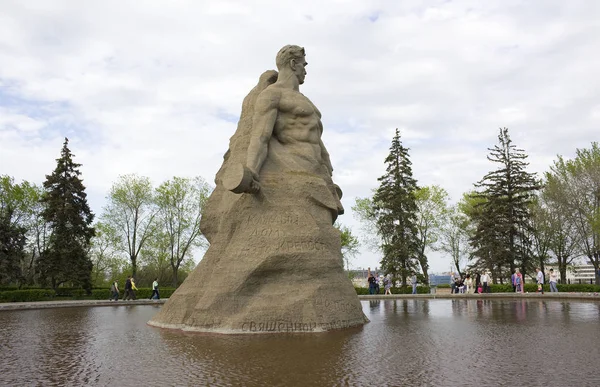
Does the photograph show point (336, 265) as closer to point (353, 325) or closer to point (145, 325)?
point (353, 325)

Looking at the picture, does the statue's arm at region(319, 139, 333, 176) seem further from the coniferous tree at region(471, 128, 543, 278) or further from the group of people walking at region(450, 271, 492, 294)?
the coniferous tree at region(471, 128, 543, 278)

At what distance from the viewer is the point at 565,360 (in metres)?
5.91

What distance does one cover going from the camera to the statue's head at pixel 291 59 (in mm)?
11117

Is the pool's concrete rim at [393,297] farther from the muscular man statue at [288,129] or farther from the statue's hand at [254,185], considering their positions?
the statue's hand at [254,185]

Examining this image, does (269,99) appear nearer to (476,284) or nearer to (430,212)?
(476,284)

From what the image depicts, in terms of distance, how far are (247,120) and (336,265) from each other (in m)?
4.22

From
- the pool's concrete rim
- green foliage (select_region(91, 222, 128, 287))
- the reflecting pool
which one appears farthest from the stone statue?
green foliage (select_region(91, 222, 128, 287))

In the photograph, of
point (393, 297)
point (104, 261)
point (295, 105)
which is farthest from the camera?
point (104, 261)

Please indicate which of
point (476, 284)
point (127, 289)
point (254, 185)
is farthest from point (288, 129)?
point (476, 284)

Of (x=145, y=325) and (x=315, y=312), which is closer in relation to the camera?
(x=315, y=312)

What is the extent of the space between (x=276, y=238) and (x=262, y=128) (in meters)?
2.42

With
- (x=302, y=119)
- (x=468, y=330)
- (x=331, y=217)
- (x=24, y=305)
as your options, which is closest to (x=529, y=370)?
(x=468, y=330)

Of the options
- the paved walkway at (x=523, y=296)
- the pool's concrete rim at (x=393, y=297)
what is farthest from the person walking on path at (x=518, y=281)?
the pool's concrete rim at (x=393, y=297)

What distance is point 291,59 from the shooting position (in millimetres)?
11117
